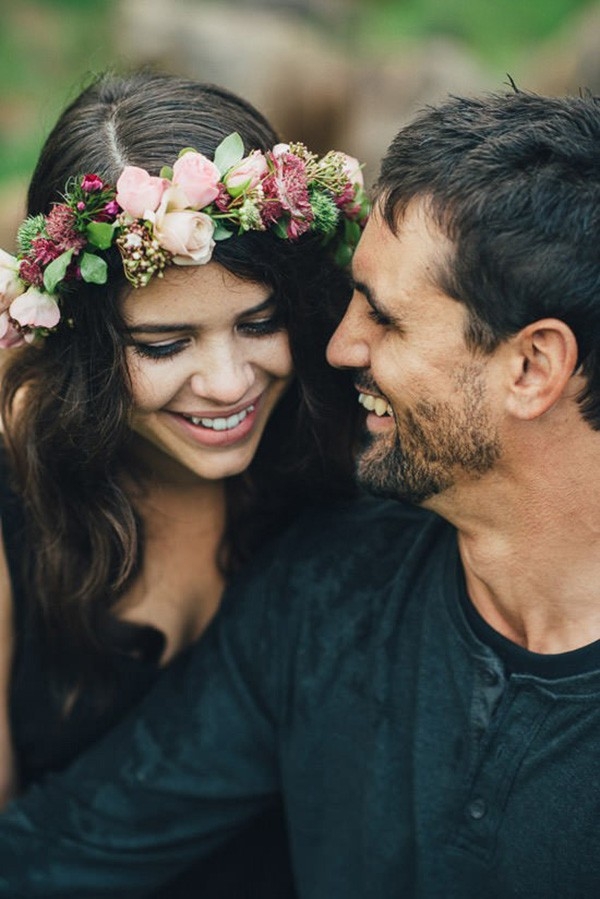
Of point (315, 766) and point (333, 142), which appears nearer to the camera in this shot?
point (315, 766)

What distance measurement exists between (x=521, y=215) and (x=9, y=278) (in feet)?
3.86

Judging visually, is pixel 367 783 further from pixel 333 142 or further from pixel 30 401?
pixel 333 142

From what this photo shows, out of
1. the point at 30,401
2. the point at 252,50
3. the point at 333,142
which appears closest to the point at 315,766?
the point at 30,401

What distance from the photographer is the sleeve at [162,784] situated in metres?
3.07

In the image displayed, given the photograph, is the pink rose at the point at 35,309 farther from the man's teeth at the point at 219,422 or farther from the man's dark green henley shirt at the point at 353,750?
the man's dark green henley shirt at the point at 353,750

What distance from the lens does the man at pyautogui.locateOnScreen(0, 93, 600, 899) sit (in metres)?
2.38

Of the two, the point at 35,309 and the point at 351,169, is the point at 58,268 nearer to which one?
the point at 35,309

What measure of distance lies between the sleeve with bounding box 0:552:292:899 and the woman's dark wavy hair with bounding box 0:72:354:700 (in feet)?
0.99

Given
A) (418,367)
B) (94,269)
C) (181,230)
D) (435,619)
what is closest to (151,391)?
(94,269)

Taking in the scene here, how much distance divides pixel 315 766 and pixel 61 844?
0.71 metres

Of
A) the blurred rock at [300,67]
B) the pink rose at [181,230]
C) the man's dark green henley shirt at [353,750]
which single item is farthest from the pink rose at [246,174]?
the blurred rock at [300,67]

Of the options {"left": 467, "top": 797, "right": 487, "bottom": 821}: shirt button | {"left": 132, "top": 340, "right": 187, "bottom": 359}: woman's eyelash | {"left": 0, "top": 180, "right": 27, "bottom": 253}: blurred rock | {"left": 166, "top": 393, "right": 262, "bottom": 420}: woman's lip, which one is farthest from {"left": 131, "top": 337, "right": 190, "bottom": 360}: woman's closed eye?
{"left": 0, "top": 180, "right": 27, "bottom": 253}: blurred rock

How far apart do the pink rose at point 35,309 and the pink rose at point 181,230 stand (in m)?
0.36

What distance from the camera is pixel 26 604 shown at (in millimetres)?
3307
